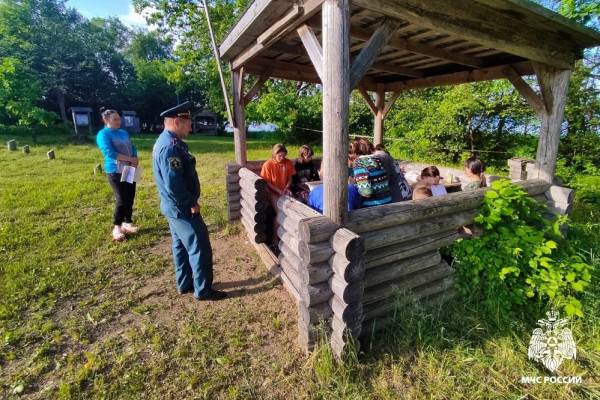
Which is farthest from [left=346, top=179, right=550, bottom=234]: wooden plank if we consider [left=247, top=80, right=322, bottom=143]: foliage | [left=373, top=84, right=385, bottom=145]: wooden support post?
[left=247, top=80, right=322, bottom=143]: foliage

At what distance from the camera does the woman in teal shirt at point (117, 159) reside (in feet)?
15.8

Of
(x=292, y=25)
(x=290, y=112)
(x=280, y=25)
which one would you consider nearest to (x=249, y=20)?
(x=280, y=25)

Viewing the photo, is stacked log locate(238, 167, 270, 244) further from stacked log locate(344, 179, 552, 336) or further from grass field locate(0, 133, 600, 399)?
stacked log locate(344, 179, 552, 336)

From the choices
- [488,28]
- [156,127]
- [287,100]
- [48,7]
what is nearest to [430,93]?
[287,100]

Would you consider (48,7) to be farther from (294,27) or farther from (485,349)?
(485,349)

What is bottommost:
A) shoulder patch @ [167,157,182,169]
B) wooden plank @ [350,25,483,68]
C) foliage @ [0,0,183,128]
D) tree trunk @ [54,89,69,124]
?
shoulder patch @ [167,157,182,169]

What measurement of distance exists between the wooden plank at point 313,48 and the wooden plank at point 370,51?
0.27m

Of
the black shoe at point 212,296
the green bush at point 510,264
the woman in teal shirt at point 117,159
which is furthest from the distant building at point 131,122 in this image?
the green bush at point 510,264

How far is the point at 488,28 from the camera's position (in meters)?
3.26

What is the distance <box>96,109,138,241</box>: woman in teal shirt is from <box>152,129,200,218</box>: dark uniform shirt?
2108mm

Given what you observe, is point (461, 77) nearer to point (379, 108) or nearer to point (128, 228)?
point (379, 108)

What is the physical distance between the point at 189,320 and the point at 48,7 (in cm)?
4818

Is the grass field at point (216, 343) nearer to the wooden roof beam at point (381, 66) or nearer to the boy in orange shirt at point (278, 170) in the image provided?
the boy in orange shirt at point (278, 170)

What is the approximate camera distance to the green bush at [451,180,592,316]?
3.27 metres
